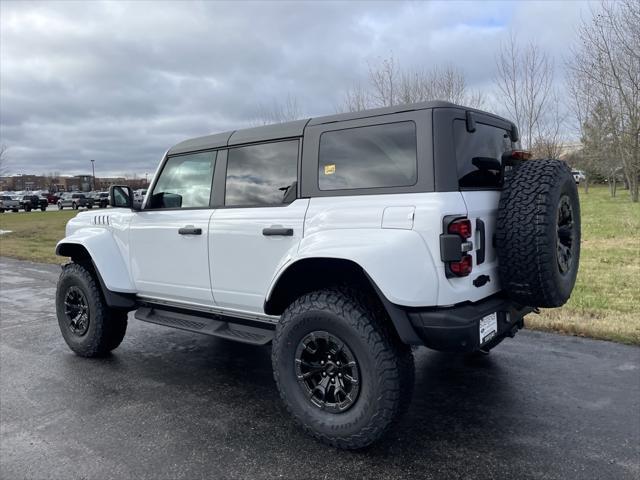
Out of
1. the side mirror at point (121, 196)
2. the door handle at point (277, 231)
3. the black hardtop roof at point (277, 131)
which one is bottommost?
the door handle at point (277, 231)

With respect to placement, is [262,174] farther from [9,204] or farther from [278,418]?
[9,204]

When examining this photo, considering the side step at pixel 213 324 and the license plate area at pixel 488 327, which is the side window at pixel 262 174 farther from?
the license plate area at pixel 488 327

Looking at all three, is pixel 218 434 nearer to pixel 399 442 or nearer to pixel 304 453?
pixel 304 453

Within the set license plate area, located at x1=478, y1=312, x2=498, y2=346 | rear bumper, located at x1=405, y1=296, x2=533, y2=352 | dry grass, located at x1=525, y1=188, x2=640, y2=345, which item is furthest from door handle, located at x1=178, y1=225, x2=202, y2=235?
dry grass, located at x1=525, y1=188, x2=640, y2=345

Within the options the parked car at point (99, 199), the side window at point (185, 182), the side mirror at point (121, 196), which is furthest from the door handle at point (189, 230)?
the parked car at point (99, 199)

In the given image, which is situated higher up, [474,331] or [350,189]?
[350,189]

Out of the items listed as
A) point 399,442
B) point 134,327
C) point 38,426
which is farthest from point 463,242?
point 134,327

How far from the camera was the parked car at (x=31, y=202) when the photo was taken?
141ft

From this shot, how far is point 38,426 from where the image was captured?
337 centimetres

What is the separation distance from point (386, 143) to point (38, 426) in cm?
298

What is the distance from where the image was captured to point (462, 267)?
108 inches

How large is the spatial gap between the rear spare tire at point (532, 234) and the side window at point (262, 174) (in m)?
1.41

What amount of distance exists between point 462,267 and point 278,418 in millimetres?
1650

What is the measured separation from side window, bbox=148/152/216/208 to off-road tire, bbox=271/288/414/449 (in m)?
1.40
